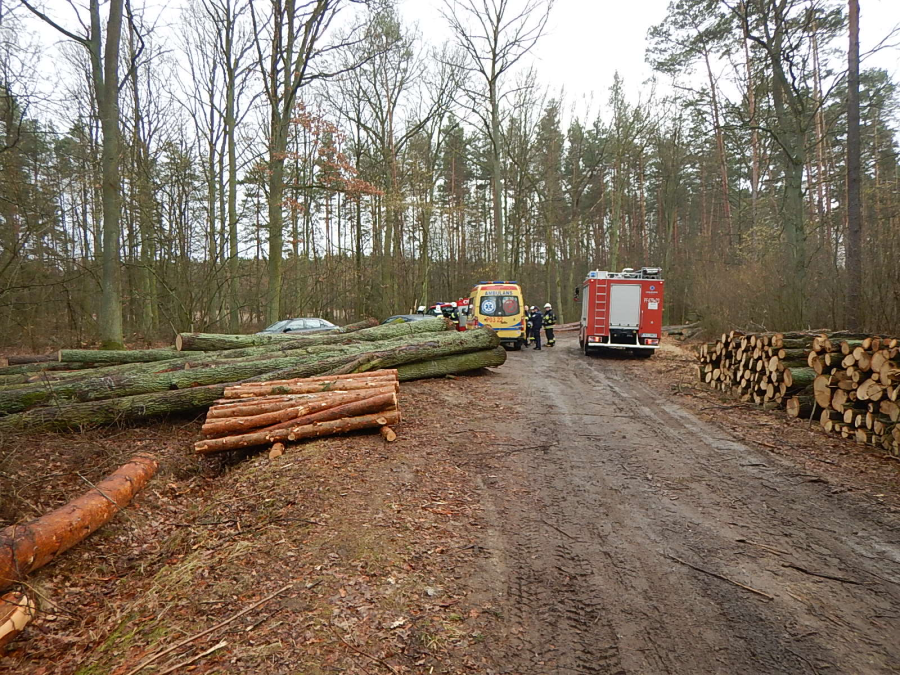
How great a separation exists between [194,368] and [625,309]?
12.9 m

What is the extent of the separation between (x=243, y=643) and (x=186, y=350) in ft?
29.4

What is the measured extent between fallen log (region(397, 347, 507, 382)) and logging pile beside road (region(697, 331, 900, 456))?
5.08 m

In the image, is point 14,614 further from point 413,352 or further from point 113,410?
point 413,352

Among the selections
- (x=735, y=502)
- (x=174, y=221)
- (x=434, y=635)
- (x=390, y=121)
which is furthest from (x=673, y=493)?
(x=390, y=121)

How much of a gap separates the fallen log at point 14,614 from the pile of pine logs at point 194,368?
3567 millimetres

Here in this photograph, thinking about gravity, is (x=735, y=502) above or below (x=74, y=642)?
above

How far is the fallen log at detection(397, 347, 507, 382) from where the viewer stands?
10.5 meters

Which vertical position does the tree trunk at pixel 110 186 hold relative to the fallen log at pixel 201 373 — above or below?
above

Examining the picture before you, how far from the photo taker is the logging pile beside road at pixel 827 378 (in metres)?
5.96

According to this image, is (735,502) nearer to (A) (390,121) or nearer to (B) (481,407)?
(B) (481,407)

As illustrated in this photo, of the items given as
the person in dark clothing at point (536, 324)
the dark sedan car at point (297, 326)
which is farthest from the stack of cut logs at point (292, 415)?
the person in dark clothing at point (536, 324)

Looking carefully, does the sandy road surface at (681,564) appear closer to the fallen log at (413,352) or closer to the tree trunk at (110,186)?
the fallen log at (413,352)

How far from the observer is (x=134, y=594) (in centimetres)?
373

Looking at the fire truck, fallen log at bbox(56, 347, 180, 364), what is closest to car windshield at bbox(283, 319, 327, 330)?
fallen log at bbox(56, 347, 180, 364)
